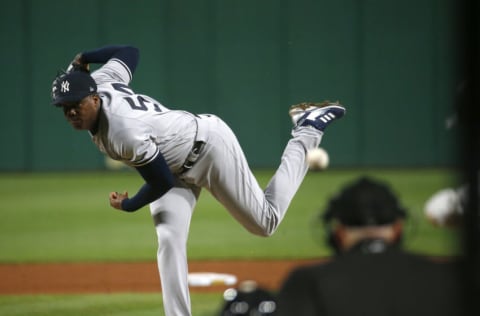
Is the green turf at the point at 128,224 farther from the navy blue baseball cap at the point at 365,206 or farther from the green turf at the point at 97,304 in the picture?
the navy blue baseball cap at the point at 365,206

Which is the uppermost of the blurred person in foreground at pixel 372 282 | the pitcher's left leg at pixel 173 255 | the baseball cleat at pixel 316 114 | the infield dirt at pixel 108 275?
the blurred person in foreground at pixel 372 282

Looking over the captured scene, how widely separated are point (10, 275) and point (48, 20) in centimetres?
810

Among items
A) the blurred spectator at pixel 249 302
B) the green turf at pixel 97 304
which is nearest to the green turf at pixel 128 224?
the green turf at pixel 97 304

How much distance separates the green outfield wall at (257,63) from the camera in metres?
13.5

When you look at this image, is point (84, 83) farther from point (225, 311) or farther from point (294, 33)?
point (294, 33)

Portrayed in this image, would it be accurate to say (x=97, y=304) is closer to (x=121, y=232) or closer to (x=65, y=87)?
(x=65, y=87)

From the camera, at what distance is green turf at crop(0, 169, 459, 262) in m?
7.45

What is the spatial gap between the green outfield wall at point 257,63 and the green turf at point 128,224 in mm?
619

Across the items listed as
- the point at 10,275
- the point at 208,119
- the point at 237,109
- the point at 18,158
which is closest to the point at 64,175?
the point at 18,158

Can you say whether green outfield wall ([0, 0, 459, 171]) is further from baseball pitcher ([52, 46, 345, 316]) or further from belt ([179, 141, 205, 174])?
belt ([179, 141, 205, 174])

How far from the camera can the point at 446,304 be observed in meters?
1.59

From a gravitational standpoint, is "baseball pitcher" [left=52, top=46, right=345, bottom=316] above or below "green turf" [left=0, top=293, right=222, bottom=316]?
above

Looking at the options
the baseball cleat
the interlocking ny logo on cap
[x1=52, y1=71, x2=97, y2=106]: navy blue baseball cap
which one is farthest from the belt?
the baseball cleat

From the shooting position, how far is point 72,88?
3553 millimetres
